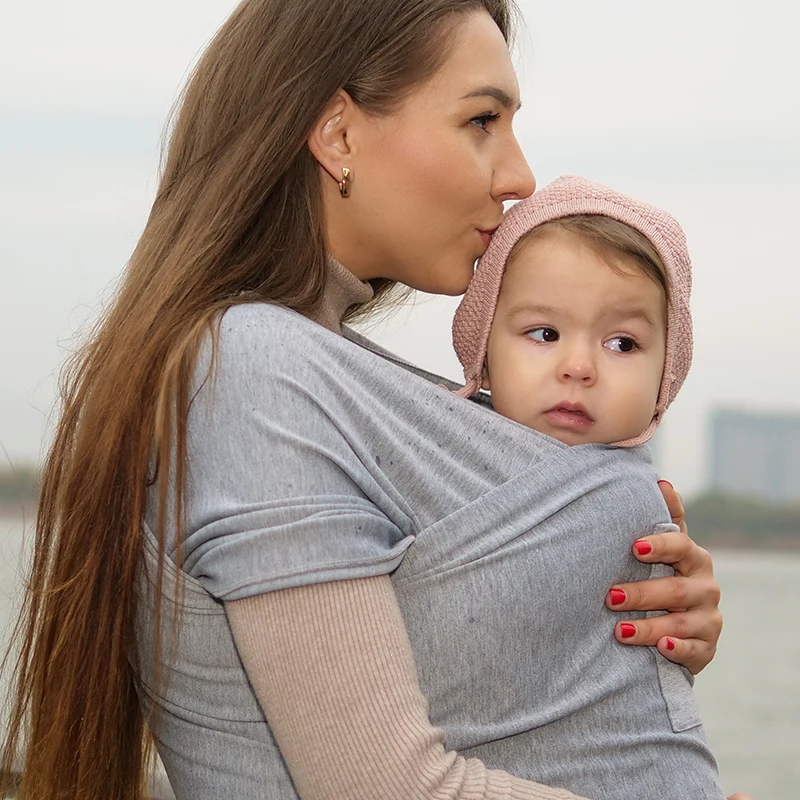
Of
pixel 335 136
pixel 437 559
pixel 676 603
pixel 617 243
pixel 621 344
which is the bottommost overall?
pixel 676 603

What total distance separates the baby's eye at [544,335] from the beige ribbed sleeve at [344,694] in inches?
18.4

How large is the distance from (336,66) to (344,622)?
0.67m

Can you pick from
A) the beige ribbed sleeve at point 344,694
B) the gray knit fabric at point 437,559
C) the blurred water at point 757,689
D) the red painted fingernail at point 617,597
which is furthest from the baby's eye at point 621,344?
the blurred water at point 757,689

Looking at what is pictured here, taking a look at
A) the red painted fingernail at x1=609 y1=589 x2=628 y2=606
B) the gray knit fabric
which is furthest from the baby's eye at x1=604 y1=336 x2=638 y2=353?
the red painted fingernail at x1=609 y1=589 x2=628 y2=606

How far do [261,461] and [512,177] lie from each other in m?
0.58

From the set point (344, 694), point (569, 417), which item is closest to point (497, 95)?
point (569, 417)

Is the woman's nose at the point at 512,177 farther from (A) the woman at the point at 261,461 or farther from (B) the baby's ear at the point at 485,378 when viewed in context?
(B) the baby's ear at the point at 485,378

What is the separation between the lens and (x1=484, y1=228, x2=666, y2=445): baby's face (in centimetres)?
136

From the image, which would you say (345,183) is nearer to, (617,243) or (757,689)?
(617,243)

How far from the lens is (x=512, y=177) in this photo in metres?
1.47

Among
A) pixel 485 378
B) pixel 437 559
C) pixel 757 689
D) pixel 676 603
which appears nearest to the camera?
pixel 437 559

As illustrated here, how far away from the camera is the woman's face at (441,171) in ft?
4.60

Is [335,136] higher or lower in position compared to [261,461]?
higher

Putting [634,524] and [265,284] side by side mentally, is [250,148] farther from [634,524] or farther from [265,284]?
[634,524]
